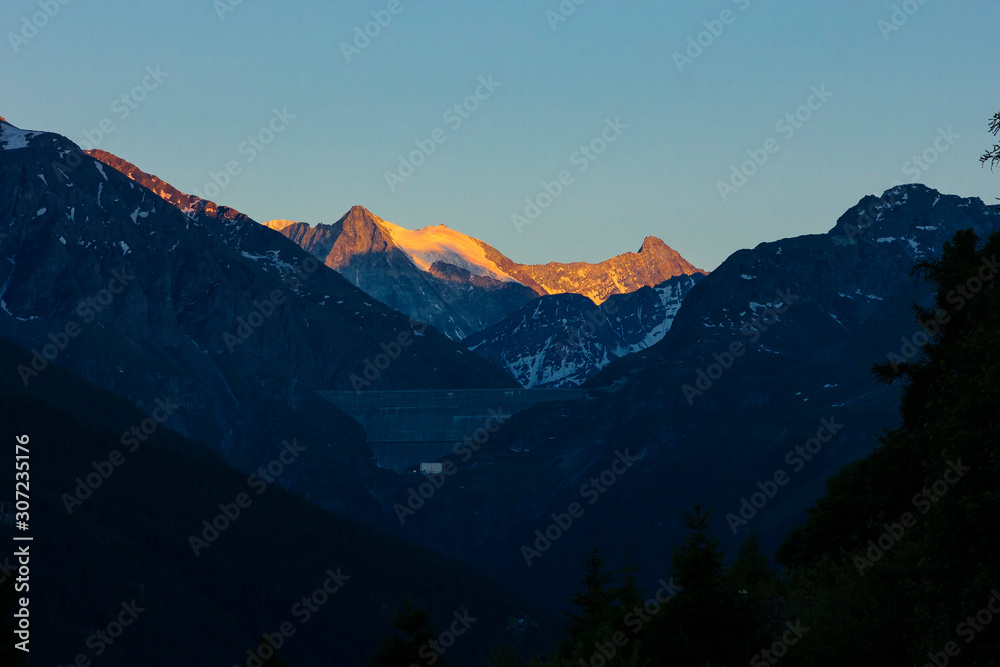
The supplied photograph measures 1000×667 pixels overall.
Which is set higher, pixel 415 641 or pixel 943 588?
pixel 943 588

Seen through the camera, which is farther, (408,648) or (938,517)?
(408,648)

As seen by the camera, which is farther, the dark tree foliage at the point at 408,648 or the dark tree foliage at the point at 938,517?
the dark tree foliage at the point at 408,648

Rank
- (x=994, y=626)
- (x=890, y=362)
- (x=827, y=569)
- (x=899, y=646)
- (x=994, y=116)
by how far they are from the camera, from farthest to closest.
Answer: (x=890, y=362)
(x=827, y=569)
(x=899, y=646)
(x=994, y=116)
(x=994, y=626)

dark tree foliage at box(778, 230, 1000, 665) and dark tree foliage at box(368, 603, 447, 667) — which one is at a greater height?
dark tree foliage at box(778, 230, 1000, 665)

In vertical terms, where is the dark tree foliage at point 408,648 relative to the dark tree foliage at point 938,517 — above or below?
below

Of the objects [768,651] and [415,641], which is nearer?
[768,651]

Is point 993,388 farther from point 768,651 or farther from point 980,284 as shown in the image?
point 980,284

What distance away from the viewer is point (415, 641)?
7350 cm

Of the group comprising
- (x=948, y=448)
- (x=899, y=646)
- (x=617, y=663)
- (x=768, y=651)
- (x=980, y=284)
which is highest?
(x=980, y=284)

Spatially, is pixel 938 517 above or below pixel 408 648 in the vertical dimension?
above

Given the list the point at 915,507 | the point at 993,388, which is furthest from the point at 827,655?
the point at 915,507

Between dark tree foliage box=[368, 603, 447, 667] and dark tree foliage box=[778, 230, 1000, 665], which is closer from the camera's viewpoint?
dark tree foliage box=[778, 230, 1000, 665]

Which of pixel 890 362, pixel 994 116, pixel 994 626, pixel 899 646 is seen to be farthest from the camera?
pixel 890 362

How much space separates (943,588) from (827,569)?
18.0 metres
